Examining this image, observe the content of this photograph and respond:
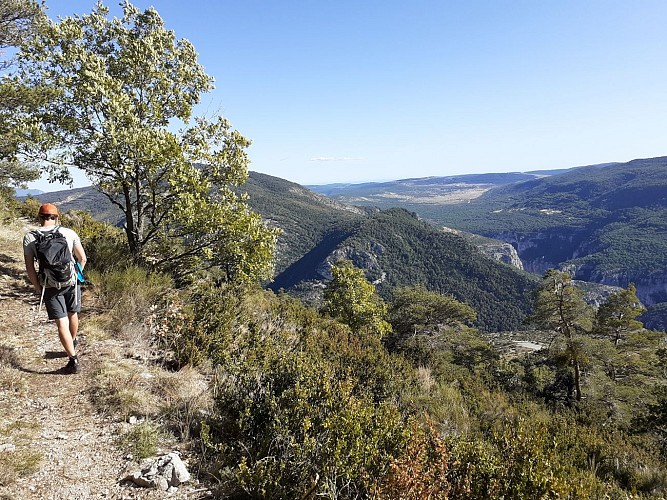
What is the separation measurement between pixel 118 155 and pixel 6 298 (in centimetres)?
328

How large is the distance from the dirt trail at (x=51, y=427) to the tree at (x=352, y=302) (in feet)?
64.7

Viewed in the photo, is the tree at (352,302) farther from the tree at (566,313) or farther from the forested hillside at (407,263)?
the forested hillside at (407,263)

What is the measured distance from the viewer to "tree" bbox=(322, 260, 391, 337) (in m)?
25.2

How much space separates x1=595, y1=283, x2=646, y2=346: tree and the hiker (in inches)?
1290

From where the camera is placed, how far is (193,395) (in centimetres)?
482

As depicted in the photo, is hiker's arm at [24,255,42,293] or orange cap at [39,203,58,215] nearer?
hiker's arm at [24,255,42,293]

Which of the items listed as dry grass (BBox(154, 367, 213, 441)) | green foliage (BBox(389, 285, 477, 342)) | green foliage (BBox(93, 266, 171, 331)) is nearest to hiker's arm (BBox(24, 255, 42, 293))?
green foliage (BBox(93, 266, 171, 331))

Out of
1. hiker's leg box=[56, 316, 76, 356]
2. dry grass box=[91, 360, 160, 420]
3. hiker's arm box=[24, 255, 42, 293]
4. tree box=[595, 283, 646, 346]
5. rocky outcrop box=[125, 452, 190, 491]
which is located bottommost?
tree box=[595, 283, 646, 346]

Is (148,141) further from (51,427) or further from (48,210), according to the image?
(51,427)

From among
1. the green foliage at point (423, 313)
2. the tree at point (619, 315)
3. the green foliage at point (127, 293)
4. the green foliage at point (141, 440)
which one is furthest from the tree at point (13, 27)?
the tree at point (619, 315)

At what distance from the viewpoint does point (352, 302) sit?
25.7 meters

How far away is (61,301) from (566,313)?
25606 mm

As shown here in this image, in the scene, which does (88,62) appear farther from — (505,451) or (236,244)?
(505,451)

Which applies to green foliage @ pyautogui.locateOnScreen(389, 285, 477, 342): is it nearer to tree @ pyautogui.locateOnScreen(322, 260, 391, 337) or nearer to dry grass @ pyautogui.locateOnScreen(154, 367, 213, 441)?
tree @ pyautogui.locateOnScreen(322, 260, 391, 337)
